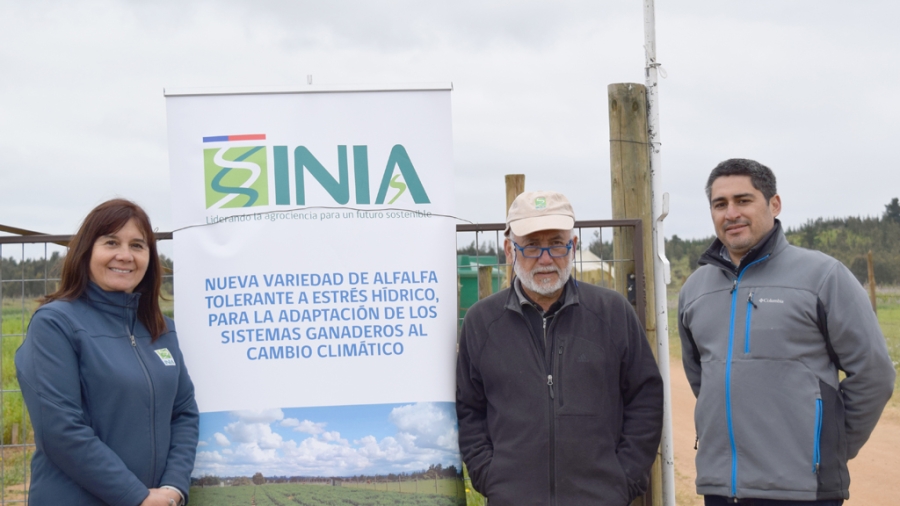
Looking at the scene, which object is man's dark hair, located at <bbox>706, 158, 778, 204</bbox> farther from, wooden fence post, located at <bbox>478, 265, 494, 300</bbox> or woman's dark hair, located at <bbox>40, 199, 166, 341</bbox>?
woman's dark hair, located at <bbox>40, 199, 166, 341</bbox>

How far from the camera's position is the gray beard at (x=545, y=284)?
9.54 ft

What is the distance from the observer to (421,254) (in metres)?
3.36

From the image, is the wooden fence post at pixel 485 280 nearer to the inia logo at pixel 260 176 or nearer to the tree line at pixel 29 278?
the inia logo at pixel 260 176

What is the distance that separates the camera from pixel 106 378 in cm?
263

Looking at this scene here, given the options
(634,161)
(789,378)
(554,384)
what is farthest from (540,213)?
(634,161)

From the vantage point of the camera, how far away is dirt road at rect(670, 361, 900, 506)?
275 inches

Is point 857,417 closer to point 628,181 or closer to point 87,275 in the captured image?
point 628,181

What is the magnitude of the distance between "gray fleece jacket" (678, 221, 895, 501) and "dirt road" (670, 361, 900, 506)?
14.3 ft

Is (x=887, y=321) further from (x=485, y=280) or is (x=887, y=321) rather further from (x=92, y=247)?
(x=92, y=247)

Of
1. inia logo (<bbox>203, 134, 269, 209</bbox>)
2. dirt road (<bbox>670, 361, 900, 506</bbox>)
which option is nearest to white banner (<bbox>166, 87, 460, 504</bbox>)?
inia logo (<bbox>203, 134, 269, 209</bbox>)

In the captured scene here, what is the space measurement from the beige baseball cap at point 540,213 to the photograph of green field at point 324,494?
1.25 meters

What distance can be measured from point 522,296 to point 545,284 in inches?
4.8

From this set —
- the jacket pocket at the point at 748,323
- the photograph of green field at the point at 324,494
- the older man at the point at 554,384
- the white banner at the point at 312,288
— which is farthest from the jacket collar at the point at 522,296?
the photograph of green field at the point at 324,494

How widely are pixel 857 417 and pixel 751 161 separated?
105 cm
